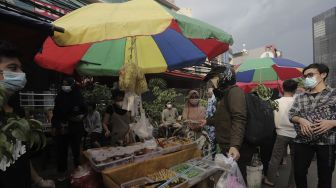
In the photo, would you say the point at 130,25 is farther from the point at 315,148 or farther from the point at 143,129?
the point at 315,148

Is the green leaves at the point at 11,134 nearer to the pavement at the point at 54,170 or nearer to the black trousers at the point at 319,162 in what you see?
the black trousers at the point at 319,162

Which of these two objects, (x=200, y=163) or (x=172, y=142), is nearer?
(x=200, y=163)

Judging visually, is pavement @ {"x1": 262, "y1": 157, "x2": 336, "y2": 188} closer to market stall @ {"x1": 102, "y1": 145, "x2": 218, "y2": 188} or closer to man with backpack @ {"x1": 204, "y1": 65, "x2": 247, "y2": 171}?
market stall @ {"x1": 102, "y1": 145, "x2": 218, "y2": 188}

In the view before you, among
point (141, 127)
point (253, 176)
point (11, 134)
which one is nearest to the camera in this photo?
point (11, 134)

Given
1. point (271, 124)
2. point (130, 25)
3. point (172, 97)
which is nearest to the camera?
point (130, 25)

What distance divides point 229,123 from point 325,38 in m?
22.6

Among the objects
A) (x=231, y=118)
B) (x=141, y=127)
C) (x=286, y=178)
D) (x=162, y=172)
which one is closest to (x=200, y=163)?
(x=162, y=172)

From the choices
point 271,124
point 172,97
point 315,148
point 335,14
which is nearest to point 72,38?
point 271,124

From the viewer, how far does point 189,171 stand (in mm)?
3717

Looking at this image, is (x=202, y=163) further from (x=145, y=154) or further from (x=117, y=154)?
(x=117, y=154)

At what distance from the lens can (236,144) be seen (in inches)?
133

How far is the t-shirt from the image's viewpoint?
220 inches

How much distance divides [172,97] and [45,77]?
4278 mm

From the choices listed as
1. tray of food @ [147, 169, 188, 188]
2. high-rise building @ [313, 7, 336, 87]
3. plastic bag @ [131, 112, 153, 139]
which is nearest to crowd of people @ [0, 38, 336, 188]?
tray of food @ [147, 169, 188, 188]
